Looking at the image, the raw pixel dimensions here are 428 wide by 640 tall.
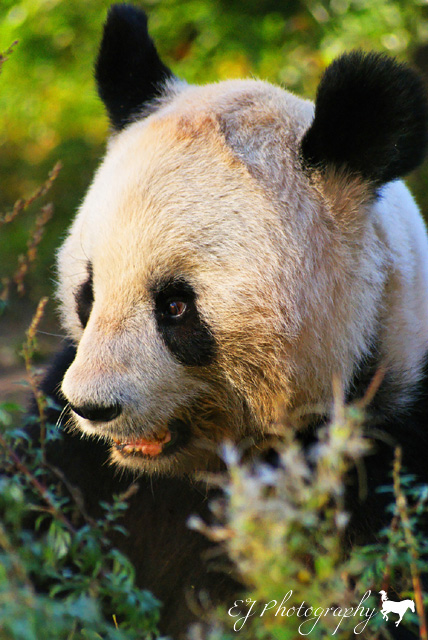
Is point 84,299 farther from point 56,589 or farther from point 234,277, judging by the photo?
point 56,589

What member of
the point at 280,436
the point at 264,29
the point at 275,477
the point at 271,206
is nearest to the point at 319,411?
the point at 280,436

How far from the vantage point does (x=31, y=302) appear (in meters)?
7.01

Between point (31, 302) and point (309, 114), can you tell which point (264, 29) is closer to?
point (31, 302)

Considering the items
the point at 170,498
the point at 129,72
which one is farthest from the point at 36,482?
the point at 129,72

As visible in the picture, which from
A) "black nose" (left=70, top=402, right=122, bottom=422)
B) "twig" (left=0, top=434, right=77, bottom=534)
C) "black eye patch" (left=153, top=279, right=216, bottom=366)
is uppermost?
"black eye patch" (left=153, top=279, right=216, bottom=366)

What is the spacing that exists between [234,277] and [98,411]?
0.56m

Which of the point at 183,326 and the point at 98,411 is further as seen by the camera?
the point at 183,326

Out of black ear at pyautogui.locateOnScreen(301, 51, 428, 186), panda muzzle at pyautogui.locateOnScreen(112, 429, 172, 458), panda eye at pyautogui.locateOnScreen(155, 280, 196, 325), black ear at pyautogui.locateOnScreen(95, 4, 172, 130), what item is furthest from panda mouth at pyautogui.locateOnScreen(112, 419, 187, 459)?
black ear at pyautogui.locateOnScreen(95, 4, 172, 130)

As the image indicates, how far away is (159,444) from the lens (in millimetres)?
2471

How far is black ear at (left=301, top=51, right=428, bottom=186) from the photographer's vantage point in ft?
7.40

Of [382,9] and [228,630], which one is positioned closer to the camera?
[228,630]

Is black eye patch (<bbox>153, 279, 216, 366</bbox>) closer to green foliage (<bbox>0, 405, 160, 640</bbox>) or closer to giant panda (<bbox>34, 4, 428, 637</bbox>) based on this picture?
giant panda (<bbox>34, 4, 428, 637</bbox>)

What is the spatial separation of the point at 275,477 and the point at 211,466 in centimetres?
125

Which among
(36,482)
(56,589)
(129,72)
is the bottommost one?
(56,589)
